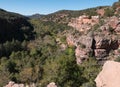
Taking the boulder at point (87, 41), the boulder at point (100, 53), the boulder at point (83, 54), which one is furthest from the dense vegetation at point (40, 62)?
the boulder at point (87, 41)

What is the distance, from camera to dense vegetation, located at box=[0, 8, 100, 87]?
47559mm

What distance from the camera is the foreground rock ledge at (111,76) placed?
24953 millimetres

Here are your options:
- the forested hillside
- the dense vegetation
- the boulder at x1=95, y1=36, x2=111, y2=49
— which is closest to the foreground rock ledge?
the forested hillside

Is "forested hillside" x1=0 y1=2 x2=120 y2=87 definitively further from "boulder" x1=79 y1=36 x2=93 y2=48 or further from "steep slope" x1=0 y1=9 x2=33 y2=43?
"steep slope" x1=0 y1=9 x2=33 y2=43

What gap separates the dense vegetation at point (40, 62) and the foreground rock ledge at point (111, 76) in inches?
149

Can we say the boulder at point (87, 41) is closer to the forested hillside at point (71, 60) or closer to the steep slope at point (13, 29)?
the forested hillside at point (71, 60)

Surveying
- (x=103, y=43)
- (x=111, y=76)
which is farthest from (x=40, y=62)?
(x=111, y=76)

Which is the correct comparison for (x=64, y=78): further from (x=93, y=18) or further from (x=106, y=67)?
(x=93, y=18)

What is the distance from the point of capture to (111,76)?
25.5 meters

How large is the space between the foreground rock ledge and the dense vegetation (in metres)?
3.78

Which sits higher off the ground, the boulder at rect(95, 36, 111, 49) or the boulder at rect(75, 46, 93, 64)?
the boulder at rect(95, 36, 111, 49)

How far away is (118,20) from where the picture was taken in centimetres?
7619

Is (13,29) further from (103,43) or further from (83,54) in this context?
(103,43)

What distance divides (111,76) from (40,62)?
52.3 m
